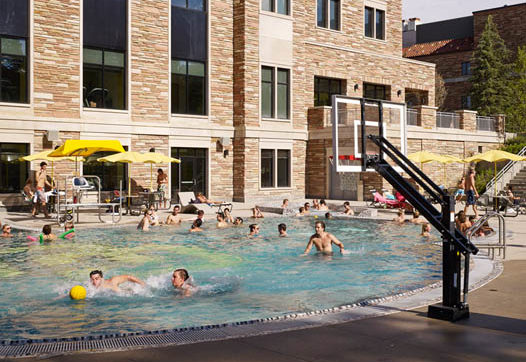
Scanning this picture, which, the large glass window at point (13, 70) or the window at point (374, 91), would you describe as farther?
the window at point (374, 91)

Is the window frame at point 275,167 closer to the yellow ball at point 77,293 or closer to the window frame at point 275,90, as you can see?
the window frame at point 275,90

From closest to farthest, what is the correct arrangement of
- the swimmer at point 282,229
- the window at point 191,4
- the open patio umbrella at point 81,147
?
1. the swimmer at point 282,229
2. the open patio umbrella at point 81,147
3. the window at point 191,4

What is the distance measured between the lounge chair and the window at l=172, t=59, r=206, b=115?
15.5ft

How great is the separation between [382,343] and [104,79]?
23.4m

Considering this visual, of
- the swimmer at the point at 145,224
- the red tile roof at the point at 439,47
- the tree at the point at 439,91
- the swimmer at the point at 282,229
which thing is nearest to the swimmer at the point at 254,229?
the swimmer at the point at 282,229

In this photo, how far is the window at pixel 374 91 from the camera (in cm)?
3888

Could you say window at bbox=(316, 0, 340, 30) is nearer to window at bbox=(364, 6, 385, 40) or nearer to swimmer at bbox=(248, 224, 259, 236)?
window at bbox=(364, 6, 385, 40)

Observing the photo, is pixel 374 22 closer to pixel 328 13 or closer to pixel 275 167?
pixel 328 13

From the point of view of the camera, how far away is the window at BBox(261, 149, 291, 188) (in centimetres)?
3291

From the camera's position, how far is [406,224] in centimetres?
2219

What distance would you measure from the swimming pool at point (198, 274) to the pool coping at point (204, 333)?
1.75 metres

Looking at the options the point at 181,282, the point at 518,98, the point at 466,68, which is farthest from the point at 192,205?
the point at 466,68

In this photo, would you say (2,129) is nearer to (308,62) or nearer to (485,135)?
(308,62)

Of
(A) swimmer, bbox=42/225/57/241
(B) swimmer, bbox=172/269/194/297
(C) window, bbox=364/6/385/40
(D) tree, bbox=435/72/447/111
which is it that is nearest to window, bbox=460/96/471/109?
(D) tree, bbox=435/72/447/111
